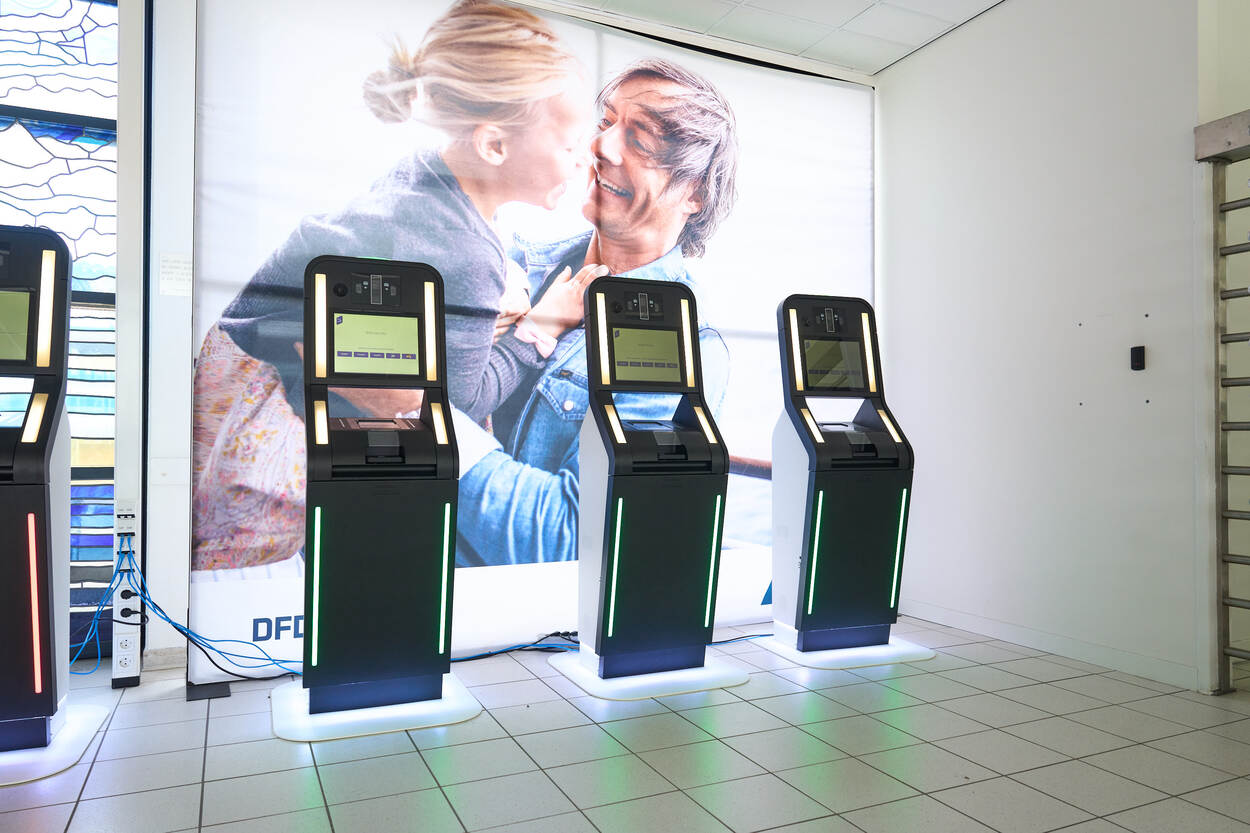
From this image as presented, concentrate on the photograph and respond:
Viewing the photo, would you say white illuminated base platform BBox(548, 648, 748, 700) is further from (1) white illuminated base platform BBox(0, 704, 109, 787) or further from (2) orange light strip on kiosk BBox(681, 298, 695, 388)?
(1) white illuminated base platform BBox(0, 704, 109, 787)

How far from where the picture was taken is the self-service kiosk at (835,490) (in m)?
4.15

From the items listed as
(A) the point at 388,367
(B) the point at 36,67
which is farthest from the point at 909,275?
(B) the point at 36,67

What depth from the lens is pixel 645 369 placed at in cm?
387

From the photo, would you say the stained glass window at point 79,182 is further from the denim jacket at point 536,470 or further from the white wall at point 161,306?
the denim jacket at point 536,470

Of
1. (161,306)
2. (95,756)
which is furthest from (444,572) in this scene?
(161,306)

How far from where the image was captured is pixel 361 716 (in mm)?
3211

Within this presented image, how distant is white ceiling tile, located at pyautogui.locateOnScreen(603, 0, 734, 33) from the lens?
185 inches

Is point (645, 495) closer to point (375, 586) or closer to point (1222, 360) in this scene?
point (375, 586)

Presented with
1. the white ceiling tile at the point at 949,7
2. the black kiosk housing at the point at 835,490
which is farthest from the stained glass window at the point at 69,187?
the white ceiling tile at the point at 949,7

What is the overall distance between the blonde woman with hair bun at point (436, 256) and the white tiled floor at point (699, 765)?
3.33 feet

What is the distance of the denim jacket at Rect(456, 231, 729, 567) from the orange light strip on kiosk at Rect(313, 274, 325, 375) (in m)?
1.32

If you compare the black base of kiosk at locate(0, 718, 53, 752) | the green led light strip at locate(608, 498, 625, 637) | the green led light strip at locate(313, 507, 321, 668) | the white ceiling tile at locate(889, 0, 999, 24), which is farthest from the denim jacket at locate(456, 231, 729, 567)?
the white ceiling tile at locate(889, 0, 999, 24)

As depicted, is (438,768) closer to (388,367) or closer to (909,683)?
(388,367)

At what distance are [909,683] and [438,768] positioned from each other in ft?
7.43
